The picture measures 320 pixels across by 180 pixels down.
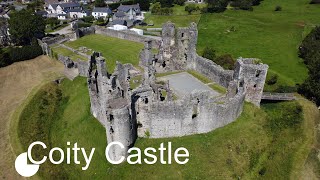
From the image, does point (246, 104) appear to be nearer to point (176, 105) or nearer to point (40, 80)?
point (176, 105)

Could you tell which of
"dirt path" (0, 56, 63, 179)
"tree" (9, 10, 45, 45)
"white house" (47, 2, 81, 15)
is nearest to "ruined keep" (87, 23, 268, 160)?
"dirt path" (0, 56, 63, 179)

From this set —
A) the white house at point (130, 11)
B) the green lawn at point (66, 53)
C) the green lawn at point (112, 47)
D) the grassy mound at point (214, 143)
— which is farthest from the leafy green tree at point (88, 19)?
the grassy mound at point (214, 143)

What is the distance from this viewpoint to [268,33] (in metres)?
91.0

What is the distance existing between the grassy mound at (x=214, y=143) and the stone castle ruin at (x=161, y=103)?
1376 mm

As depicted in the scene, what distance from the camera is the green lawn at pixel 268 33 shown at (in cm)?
6706

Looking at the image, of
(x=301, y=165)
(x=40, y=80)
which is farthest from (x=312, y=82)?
(x=40, y=80)

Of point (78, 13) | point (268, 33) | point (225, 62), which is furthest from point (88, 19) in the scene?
point (225, 62)

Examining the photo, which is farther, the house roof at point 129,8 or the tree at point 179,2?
the tree at point 179,2

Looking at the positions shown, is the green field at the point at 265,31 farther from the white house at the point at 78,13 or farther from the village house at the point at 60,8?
the village house at the point at 60,8

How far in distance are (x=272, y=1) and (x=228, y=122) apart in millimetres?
113120

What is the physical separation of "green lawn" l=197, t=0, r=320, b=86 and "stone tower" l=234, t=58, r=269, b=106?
18.8 metres

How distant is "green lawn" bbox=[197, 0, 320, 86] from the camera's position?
220 ft

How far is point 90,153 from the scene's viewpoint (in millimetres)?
37031

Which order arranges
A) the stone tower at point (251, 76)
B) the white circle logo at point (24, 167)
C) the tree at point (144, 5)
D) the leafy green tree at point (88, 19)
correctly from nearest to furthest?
the white circle logo at point (24, 167) < the stone tower at point (251, 76) < the leafy green tree at point (88, 19) < the tree at point (144, 5)
